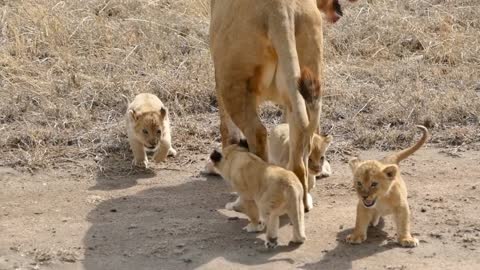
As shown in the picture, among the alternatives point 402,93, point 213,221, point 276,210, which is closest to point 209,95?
point 402,93

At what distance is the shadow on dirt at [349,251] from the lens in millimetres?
6398

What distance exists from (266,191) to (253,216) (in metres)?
0.42

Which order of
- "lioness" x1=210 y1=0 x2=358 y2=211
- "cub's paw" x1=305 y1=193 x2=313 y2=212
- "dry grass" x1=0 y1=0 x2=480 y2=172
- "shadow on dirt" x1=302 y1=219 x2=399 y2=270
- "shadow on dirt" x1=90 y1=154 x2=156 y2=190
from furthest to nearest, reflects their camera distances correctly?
"dry grass" x1=0 y1=0 x2=480 y2=172, "shadow on dirt" x1=90 y1=154 x2=156 y2=190, "cub's paw" x1=305 y1=193 x2=313 y2=212, "lioness" x1=210 y1=0 x2=358 y2=211, "shadow on dirt" x1=302 y1=219 x2=399 y2=270

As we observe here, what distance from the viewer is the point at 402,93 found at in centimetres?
943

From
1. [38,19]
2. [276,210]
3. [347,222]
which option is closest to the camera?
[276,210]

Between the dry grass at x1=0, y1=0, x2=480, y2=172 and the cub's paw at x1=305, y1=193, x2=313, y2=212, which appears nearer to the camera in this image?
the cub's paw at x1=305, y1=193, x2=313, y2=212

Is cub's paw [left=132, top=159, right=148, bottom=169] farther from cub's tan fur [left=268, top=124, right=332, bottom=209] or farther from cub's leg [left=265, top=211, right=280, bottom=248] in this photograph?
cub's leg [left=265, top=211, right=280, bottom=248]

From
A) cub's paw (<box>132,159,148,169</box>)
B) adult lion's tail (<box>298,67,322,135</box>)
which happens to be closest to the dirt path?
cub's paw (<box>132,159,148,169</box>)

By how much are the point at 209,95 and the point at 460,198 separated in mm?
2849

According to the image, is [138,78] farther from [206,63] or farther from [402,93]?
[402,93]

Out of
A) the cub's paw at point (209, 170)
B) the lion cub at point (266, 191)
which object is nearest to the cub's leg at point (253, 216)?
the lion cub at point (266, 191)

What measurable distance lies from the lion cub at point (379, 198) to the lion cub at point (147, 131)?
2020mm

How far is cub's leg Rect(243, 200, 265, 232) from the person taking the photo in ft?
22.6

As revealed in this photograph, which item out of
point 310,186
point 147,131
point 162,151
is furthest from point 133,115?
point 310,186
